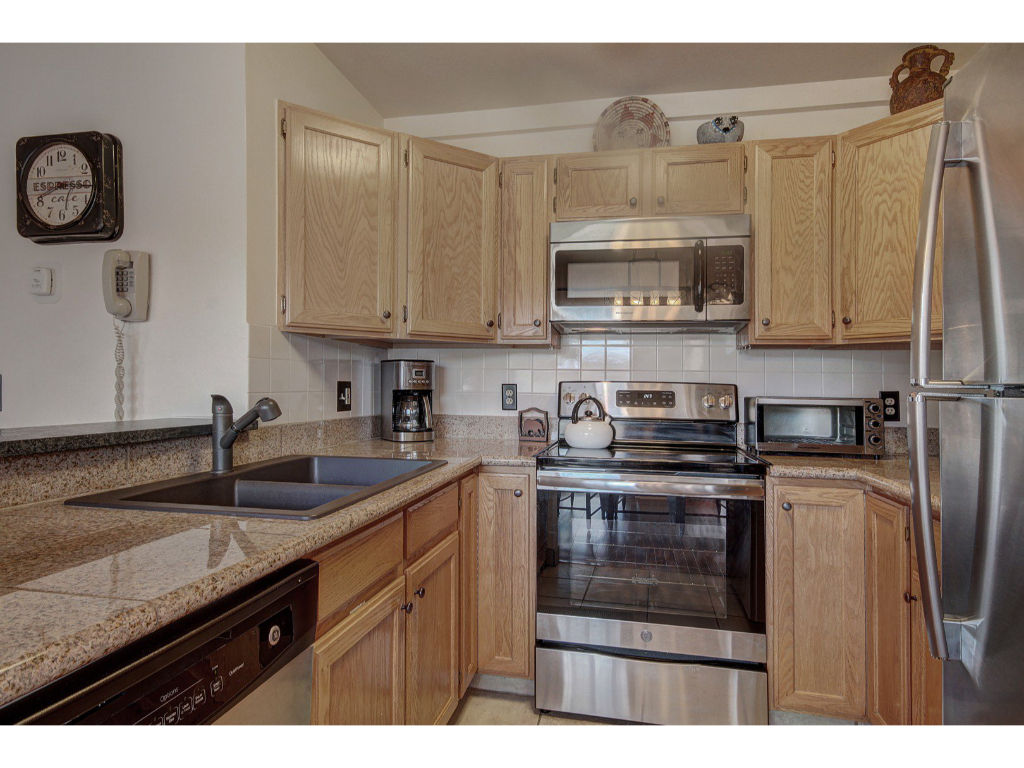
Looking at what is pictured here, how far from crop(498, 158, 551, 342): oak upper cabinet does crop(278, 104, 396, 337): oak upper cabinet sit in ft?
1.57

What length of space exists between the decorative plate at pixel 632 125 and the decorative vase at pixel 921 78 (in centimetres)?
85

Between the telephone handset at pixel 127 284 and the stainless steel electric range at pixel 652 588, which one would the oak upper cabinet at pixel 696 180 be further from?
the telephone handset at pixel 127 284

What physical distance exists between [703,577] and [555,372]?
42.6 inches

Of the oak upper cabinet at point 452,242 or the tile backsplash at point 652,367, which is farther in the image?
the tile backsplash at point 652,367

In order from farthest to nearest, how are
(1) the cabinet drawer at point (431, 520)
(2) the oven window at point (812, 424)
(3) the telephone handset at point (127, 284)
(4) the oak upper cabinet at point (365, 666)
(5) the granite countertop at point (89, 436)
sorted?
(2) the oven window at point (812, 424) < (3) the telephone handset at point (127, 284) < (1) the cabinet drawer at point (431, 520) < (5) the granite countertop at point (89, 436) < (4) the oak upper cabinet at point (365, 666)

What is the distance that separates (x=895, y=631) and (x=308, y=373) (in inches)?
81.0

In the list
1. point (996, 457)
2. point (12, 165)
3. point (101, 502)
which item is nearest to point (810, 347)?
point (996, 457)

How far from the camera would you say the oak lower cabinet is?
4.62 ft

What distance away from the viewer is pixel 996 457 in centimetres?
87

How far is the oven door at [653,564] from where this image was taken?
5.90 ft

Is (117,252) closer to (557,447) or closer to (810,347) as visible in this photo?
(557,447)

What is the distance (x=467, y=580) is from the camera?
1883 millimetres

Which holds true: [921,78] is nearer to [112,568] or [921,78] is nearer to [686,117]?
[686,117]

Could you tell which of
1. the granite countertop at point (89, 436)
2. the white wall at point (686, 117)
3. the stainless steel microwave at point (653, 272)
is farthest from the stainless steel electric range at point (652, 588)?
the white wall at point (686, 117)
